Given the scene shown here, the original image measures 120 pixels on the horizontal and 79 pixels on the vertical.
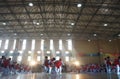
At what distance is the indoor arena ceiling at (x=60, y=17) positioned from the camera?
20641mm

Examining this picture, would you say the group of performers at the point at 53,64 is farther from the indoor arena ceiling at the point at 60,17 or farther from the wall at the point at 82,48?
the wall at the point at 82,48

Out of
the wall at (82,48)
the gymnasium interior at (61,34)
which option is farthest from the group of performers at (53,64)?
the wall at (82,48)

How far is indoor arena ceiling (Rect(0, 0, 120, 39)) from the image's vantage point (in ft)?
67.7

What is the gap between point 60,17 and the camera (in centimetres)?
2533

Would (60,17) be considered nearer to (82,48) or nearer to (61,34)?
(61,34)

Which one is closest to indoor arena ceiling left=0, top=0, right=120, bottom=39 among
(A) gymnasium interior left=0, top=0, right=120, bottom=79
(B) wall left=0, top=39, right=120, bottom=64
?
(A) gymnasium interior left=0, top=0, right=120, bottom=79

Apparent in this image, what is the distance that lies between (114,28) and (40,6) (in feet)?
55.7

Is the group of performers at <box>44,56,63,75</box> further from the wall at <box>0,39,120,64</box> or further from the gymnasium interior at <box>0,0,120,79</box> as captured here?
the wall at <box>0,39,120,64</box>

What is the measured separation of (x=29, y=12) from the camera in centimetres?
2330

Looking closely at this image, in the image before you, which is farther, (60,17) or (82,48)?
(82,48)

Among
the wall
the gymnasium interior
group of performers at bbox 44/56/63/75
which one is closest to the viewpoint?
group of performers at bbox 44/56/63/75

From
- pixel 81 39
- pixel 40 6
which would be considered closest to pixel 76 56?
pixel 81 39

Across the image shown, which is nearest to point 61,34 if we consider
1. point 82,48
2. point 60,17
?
point 82,48

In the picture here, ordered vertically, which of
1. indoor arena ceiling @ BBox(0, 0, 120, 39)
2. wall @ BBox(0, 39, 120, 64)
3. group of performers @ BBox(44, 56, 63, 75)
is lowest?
group of performers @ BBox(44, 56, 63, 75)
